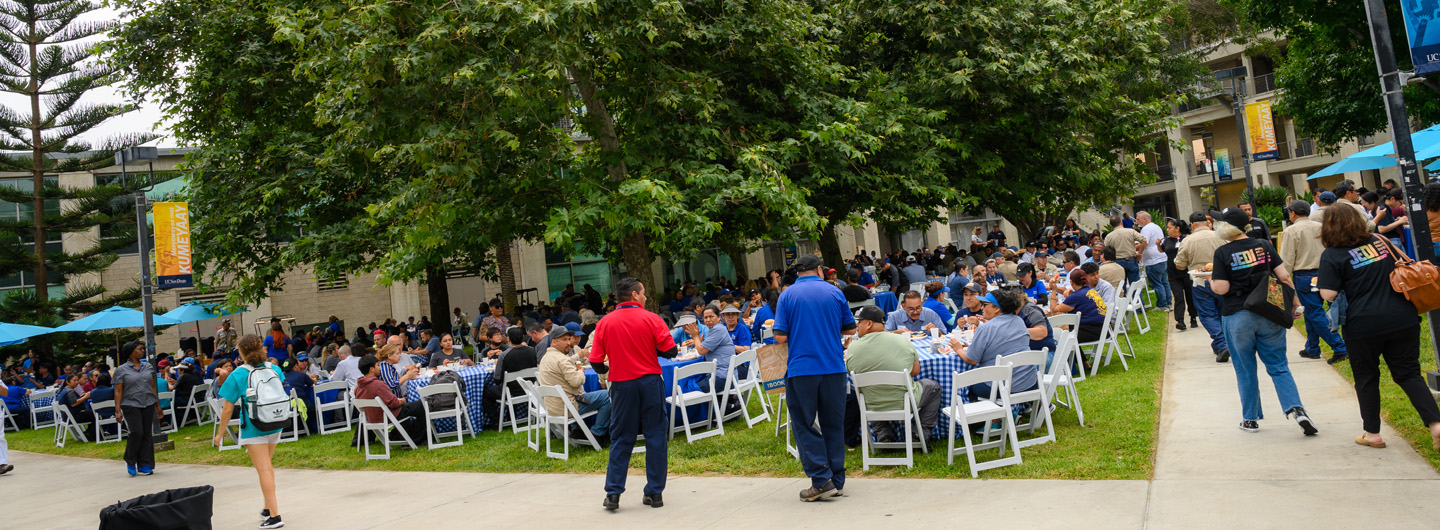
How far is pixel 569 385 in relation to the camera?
27.0ft

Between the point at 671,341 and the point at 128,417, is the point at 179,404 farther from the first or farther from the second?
the point at 671,341

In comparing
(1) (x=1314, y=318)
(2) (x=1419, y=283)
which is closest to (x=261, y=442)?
(2) (x=1419, y=283)

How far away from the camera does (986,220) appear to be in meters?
45.5

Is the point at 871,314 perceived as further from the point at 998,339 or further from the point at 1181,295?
the point at 1181,295

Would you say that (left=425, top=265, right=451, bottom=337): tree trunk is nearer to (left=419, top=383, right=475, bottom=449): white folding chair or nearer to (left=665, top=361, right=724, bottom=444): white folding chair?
(left=419, top=383, right=475, bottom=449): white folding chair

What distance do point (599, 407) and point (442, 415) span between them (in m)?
2.25

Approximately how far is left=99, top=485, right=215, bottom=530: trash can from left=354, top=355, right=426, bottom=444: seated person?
3697 millimetres

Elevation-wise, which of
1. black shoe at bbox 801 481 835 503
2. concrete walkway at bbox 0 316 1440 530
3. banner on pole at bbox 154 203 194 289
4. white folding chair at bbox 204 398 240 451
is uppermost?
banner on pole at bbox 154 203 194 289

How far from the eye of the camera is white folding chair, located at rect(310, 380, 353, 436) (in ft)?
37.6

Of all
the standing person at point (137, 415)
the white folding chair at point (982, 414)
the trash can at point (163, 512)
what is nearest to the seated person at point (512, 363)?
the standing person at point (137, 415)

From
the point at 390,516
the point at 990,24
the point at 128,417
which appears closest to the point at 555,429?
→ the point at 390,516

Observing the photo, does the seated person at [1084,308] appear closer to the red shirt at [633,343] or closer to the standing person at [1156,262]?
the standing person at [1156,262]

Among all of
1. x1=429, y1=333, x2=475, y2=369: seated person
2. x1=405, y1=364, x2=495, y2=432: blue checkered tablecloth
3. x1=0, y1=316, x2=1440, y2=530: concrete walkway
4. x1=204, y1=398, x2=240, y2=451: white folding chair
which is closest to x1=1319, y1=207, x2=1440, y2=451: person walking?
x1=0, y1=316, x2=1440, y2=530: concrete walkway

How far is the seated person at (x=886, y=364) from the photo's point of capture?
6391mm
